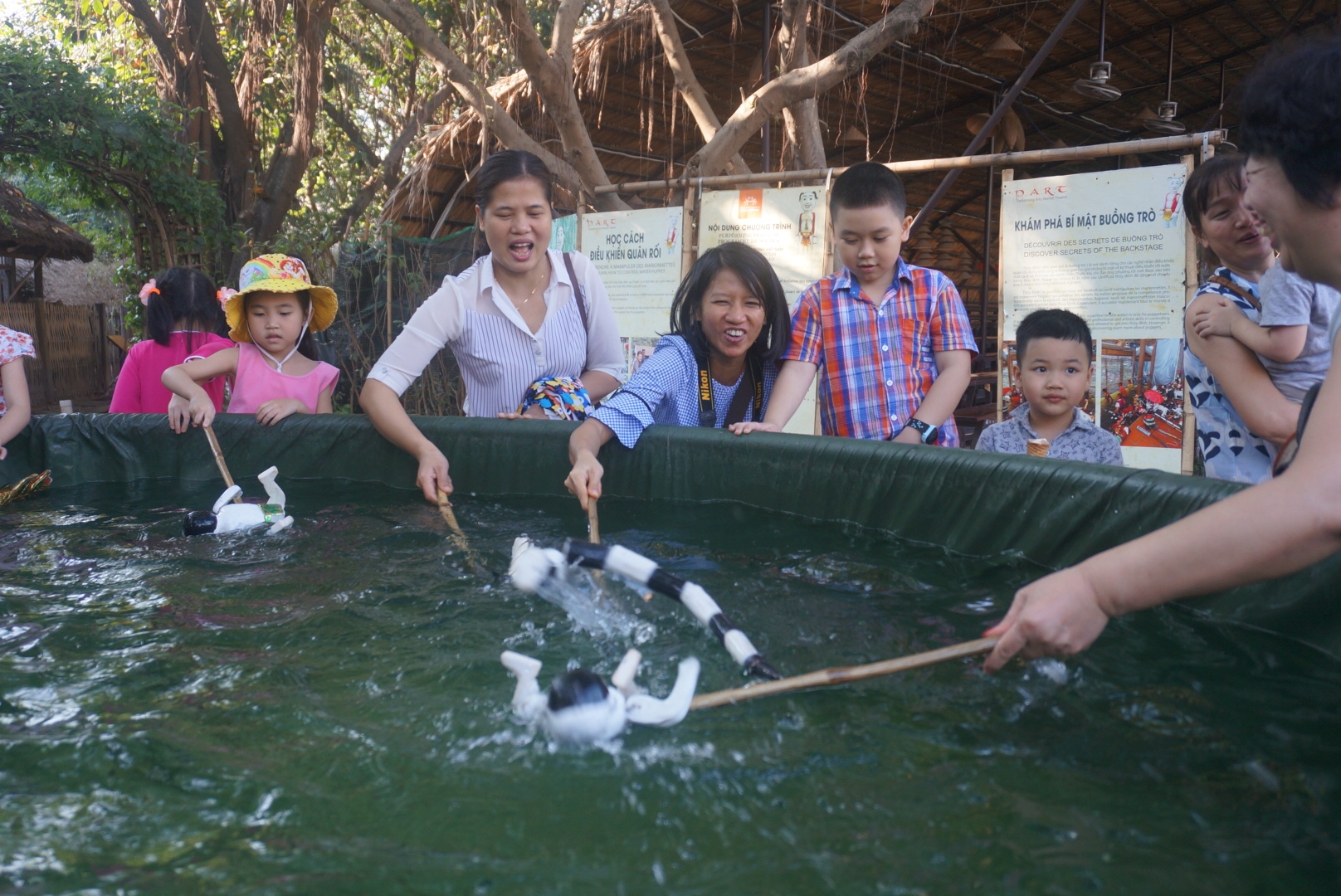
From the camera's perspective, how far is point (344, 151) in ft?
38.7

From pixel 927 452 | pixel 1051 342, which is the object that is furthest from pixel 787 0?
pixel 927 452

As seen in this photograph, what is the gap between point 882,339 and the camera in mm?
3000

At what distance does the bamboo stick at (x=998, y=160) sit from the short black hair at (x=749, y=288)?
1.04 metres

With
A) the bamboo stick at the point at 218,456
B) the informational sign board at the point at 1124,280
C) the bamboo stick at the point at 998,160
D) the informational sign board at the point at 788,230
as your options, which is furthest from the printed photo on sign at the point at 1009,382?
the bamboo stick at the point at 218,456

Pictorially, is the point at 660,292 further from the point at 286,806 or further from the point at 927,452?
the point at 286,806

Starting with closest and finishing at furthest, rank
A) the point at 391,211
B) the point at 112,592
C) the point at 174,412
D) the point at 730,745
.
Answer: the point at 730,745 → the point at 112,592 → the point at 174,412 → the point at 391,211

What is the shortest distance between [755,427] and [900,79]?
5163mm

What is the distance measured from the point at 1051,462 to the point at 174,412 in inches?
125

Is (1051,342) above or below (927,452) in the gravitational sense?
above

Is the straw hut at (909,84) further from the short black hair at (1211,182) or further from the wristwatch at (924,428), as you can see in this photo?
the short black hair at (1211,182)

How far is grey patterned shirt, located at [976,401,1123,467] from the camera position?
2.97 m

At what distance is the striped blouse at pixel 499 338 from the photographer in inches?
121

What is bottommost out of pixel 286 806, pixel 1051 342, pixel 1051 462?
pixel 286 806

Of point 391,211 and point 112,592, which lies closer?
point 112,592
